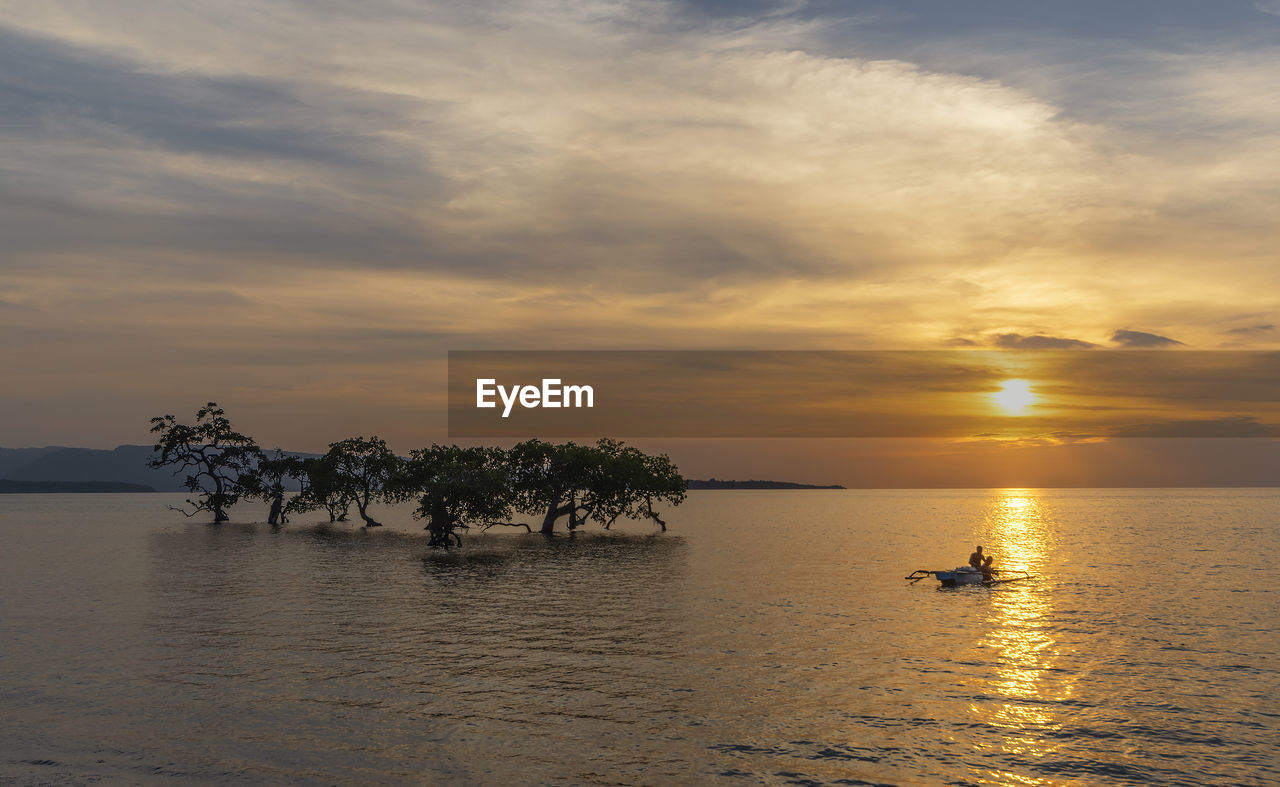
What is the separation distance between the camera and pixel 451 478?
363 feet

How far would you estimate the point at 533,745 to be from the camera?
28.2 m

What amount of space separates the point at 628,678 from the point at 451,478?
251ft

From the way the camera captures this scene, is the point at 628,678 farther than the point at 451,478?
No

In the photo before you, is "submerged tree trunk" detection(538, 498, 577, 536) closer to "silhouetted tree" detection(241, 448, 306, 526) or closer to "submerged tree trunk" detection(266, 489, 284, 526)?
"silhouetted tree" detection(241, 448, 306, 526)

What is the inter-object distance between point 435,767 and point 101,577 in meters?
66.8

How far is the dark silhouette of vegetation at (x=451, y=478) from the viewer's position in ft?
373

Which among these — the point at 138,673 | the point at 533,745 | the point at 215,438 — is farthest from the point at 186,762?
the point at 215,438

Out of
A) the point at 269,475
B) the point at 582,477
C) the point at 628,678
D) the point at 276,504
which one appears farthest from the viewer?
the point at 276,504

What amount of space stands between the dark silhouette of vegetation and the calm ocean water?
32.0 meters

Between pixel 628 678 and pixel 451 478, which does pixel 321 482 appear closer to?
pixel 451 478

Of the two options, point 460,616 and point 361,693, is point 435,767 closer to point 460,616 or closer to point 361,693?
point 361,693

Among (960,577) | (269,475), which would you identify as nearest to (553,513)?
(269,475)

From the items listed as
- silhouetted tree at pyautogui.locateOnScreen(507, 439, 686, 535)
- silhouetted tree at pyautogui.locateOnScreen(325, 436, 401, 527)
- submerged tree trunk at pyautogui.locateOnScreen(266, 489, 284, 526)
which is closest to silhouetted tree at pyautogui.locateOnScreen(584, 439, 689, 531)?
silhouetted tree at pyautogui.locateOnScreen(507, 439, 686, 535)

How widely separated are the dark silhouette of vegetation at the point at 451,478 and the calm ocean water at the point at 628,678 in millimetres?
31988
